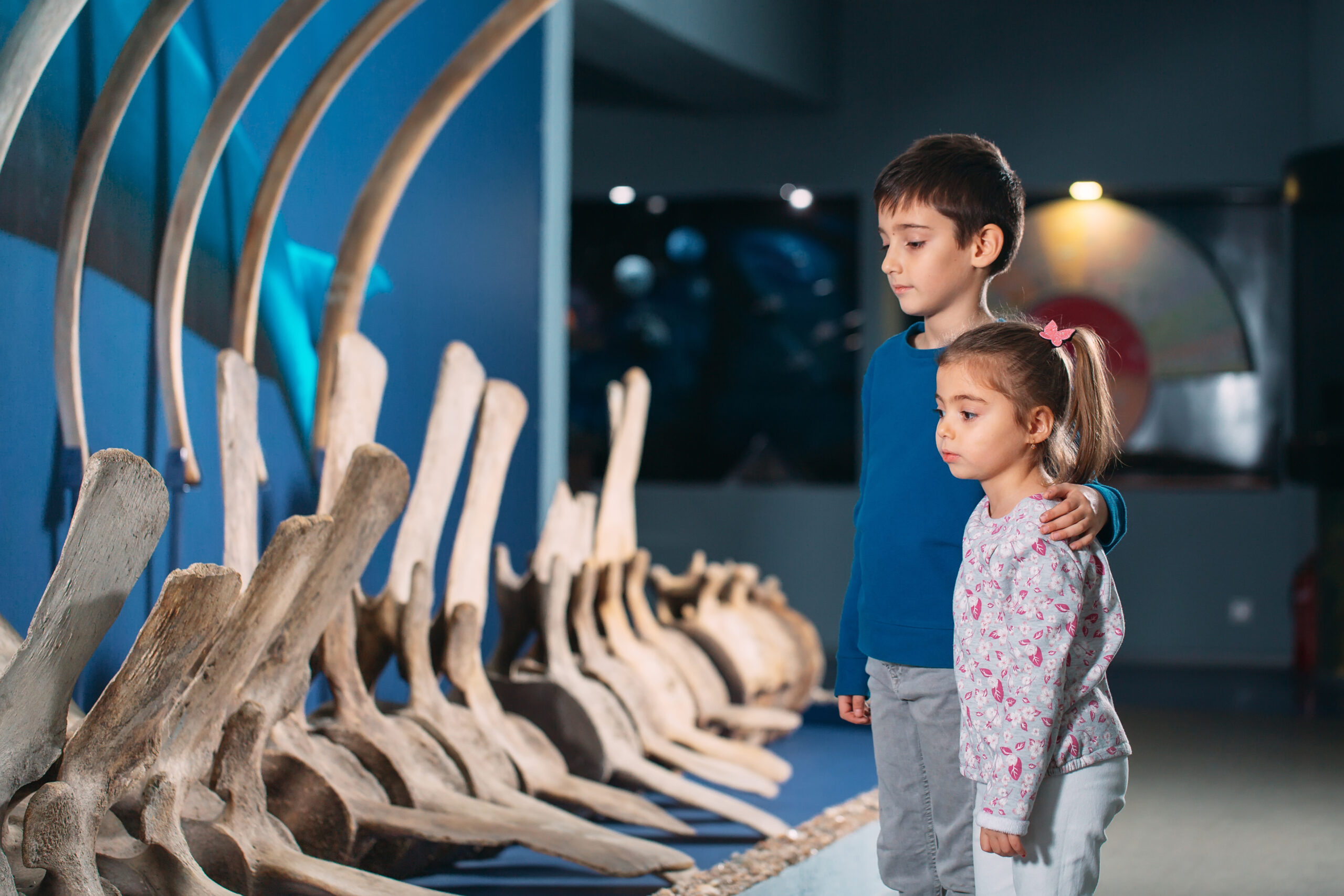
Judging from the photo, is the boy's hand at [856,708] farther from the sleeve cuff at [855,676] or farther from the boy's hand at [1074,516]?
the boy's hand at [1074,516]

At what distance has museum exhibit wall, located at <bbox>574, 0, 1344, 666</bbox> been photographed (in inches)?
268

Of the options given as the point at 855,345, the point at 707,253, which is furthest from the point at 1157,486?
the point at 707,253

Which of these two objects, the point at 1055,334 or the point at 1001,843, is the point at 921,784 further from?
the point at 1055,334

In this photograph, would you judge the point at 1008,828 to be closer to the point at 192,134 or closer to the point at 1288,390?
the point at 192,134

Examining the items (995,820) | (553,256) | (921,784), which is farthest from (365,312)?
(995,820)

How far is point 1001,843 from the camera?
1430 mm

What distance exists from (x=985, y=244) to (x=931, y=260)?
0.07 meters

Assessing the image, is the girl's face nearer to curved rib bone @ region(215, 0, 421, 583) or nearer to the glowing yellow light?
curved rib bone @ region(215, 0, 421, 583)

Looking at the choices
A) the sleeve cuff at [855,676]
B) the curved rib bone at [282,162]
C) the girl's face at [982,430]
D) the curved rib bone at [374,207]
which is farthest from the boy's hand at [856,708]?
the curved rib bone at [374,207]

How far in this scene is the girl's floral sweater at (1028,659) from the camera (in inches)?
55.6

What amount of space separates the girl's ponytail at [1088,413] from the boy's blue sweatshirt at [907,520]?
0.53 ft

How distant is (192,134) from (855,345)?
15.9ft

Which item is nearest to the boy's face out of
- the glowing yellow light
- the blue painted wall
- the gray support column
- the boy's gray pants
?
the boy's gray pants

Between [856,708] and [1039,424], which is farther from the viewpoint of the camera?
[856,708]
